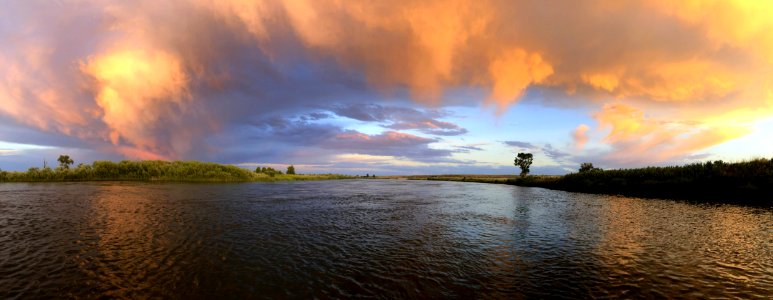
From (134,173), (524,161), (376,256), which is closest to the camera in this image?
(376,256)

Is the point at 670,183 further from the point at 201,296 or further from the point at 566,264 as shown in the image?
the point at 201,296

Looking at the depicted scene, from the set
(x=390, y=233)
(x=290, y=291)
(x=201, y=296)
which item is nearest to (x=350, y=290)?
(x=290, y=291)

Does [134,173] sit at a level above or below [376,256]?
above

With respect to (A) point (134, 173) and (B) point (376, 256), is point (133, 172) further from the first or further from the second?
(B) point (376, 256)

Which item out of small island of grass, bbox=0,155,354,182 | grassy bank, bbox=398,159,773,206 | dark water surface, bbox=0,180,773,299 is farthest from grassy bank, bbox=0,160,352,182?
grassy bank, bbox=398,159,773,206

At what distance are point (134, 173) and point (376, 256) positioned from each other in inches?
3675

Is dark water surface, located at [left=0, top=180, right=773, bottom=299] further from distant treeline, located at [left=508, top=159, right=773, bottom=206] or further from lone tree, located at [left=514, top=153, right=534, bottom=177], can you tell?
lone tree, located at [left=514, top=153, right=534, bottom=177]

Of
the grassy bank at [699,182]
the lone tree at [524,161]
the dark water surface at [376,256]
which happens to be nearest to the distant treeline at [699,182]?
the grassy bank at [699,182]

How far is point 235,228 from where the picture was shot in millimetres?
21844

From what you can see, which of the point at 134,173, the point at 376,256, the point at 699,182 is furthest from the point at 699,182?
the point at 134,173

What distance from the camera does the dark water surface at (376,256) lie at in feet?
36.6

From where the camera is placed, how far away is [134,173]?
81812mm

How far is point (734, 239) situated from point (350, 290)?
77.2 feet

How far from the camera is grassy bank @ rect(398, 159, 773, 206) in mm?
40438
